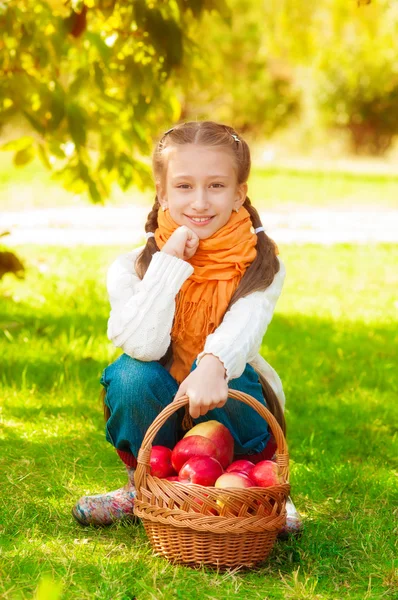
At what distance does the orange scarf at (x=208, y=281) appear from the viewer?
9.05ft

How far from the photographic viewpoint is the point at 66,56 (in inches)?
189

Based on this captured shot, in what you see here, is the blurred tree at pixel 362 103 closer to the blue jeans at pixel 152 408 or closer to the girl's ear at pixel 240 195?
the girl's ear at pixel 240 195

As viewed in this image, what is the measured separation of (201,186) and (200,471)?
81 cm

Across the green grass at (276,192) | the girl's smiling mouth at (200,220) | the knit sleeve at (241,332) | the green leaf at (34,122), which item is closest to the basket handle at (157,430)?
the knit sleeve at (241,332)

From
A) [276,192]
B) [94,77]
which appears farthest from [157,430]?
[276,192]

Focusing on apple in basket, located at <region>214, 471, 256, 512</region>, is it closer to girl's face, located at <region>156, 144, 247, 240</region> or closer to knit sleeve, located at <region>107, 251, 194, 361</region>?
knit sleeve, located at <region>107, 251, 194, 361</region>

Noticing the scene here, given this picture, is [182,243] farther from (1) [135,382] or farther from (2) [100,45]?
(2) [100,45]

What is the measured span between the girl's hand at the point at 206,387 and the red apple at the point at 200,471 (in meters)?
0.12

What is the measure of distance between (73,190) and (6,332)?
2.87 ft

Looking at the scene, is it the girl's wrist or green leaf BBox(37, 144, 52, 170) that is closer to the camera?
the girl's wrist

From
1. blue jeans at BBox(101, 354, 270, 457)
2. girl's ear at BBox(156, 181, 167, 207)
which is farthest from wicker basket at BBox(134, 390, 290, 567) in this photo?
girl's ear at BBox(156, 181, 167, 207)

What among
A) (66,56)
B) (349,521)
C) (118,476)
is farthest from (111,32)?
(349,521)

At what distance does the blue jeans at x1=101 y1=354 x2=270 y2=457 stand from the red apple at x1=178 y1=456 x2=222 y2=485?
0.79 feet

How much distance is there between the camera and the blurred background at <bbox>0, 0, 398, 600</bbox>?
A: 244 centimetres
